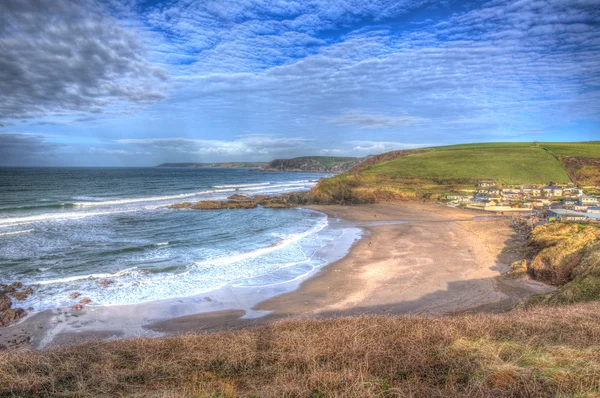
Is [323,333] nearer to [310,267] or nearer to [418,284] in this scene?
[418,284]

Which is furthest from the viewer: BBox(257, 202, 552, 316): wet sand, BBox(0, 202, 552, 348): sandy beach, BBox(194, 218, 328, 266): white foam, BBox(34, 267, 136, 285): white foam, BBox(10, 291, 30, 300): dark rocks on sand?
BBox(194, 218, 328, 266): white foam

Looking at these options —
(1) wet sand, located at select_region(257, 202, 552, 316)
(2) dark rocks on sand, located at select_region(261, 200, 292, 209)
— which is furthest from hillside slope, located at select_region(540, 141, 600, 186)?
(2) dark rocks on sand, located at select_region(261, 200, 292, 209)

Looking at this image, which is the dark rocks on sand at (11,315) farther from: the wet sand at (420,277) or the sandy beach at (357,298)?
the wet sand at (420,277)

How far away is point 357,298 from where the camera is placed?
733 inches

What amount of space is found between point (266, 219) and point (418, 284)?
91.6 ft

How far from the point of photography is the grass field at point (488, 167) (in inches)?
2881

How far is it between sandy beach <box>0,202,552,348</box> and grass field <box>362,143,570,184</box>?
49546mm

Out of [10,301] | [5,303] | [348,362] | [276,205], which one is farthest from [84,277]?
[276,205]

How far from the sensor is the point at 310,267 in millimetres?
24547

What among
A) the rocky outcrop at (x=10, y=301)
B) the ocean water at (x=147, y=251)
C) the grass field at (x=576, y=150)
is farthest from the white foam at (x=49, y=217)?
the grass field at (x=576, y=150)

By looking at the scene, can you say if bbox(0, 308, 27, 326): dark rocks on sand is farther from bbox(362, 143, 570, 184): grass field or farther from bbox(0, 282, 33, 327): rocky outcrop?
bbox(362, 143, 570, 184): grass field

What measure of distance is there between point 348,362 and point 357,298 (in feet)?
39.1

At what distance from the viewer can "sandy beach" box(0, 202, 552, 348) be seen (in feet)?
50.2

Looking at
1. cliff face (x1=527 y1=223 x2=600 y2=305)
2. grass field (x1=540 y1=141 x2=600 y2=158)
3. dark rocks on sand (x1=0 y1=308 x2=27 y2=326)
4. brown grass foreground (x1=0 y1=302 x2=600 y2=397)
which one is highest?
grass field (x1=540 y1=141 x2=600 y2=158)
